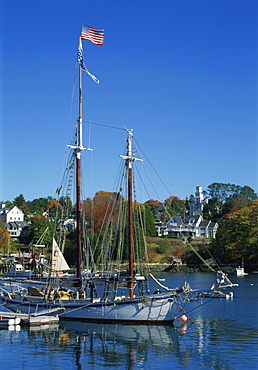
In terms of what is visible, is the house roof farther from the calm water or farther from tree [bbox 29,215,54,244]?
the calm water

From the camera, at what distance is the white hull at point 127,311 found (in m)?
44.7

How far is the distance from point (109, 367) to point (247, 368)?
8.22m

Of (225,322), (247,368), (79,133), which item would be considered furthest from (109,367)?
(79,133)

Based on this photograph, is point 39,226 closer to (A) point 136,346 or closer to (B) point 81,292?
(B) point 81,292

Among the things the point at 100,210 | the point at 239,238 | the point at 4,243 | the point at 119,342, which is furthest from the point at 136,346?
the point at 4,243

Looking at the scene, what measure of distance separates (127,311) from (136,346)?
8.11 meters

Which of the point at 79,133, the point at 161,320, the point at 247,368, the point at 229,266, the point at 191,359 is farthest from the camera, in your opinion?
the point at 229,266

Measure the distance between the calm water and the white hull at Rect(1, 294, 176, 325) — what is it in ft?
3.03

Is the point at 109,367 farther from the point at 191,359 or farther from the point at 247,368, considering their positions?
the point at 247,368

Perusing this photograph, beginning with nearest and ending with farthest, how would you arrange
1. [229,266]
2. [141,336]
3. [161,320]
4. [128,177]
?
[141,336], [161,320], [128,177], [229,266]

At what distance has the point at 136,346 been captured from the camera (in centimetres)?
3722

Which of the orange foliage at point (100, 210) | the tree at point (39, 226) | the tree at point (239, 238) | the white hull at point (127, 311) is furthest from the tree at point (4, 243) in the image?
the white hull at point (127, 311)

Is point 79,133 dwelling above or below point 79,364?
above

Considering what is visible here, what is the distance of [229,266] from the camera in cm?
13875
